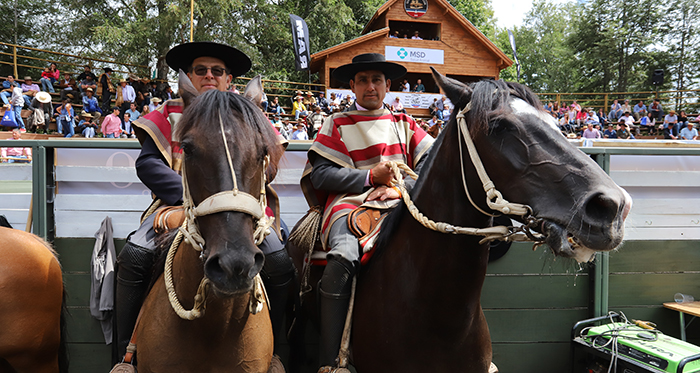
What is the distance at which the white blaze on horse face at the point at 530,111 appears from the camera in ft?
6.01

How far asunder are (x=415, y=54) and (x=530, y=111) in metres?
26.3

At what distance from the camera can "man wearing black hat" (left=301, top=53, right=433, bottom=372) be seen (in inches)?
101

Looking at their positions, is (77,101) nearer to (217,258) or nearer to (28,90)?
(28,90)

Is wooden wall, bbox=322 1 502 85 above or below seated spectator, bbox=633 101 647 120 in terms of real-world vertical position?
above

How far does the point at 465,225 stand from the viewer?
2.08 metres

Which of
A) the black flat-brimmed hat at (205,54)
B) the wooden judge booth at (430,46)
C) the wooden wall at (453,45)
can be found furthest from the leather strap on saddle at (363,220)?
the wooden wall at (453,45)

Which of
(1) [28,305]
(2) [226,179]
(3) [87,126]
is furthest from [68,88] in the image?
(2) [226,179]

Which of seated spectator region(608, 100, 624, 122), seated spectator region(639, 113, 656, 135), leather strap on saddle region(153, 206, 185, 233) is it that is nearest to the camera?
leather strap on saddle region(153, 206, 185, 233)

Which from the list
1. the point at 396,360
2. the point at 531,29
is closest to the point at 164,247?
the point at 396,360

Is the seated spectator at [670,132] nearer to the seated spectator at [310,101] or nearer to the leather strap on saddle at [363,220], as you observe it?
the seated spectator at [310,101]

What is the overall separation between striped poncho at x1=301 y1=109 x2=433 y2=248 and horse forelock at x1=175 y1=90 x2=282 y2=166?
39.0 inches

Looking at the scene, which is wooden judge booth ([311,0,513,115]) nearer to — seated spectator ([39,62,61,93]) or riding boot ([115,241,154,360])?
seated spectator ([39,62,61,93])

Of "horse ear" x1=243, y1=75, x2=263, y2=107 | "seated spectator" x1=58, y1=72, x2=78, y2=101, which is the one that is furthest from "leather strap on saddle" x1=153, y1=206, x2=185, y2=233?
"seated spectator" x1=58, y1=72, x2=78, y2=101

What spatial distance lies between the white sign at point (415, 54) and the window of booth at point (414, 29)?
208 centimetres
